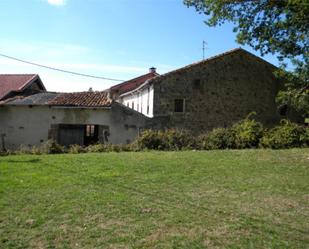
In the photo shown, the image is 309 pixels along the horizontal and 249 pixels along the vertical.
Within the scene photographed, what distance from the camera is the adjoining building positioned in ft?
70.5

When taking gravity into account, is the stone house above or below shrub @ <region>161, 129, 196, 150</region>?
above

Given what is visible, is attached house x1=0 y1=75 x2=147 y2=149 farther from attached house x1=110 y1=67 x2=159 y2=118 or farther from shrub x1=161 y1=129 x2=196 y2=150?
shrub x1=161 y1=129 x2=196 y2=150

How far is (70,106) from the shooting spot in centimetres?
2148

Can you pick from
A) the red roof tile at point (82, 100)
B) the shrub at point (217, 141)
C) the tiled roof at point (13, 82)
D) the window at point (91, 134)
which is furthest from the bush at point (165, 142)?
the tiled roof at point (13, 82)

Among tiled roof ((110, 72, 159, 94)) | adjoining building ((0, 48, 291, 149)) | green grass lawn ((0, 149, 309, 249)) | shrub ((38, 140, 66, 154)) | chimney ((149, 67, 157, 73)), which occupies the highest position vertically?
chimney ((149, 67, 157, 73))

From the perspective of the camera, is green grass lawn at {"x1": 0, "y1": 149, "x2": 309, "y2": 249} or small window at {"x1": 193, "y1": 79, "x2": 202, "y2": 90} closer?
green grass lawn at {"x1": 0, "y1": 149, "x2": 309, "y2": 249}

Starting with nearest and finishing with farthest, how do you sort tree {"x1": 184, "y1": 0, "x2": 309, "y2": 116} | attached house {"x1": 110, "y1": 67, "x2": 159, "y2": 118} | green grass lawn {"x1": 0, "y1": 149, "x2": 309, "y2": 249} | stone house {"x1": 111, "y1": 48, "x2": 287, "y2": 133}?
green grass lawn {"x1": 0, "y1": 149, "x2": 309, "y2": 249} → tree {"x1": 184, "y1": 0, "x2": 309, "y2": 116} → stone house {"x1": 111, "y1": 48, "x2": 287, "y2": 133} → attached house {"x1": 110, "y1": 67, "x2": 159, "y2": 118}

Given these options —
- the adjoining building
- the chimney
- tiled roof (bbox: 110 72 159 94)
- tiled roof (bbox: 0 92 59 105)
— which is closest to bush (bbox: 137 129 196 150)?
the adjoining building

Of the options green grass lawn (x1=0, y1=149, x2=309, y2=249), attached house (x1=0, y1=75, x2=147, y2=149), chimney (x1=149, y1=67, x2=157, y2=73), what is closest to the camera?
green grass lawn (x1=0, y1=149, x2=309, y2=249)

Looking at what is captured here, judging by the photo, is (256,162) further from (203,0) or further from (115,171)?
(203,0)

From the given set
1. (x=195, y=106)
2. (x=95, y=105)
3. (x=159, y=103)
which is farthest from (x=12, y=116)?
(x=195, y=106)

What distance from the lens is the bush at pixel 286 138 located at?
17.1m

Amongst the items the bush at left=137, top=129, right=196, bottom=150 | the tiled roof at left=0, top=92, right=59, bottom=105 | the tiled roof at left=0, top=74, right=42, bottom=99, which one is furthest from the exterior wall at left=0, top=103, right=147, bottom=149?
the tiled roof at left=0, top=74, right=42, bottom=99

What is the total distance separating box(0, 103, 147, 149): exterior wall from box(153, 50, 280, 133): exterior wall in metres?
2.26
